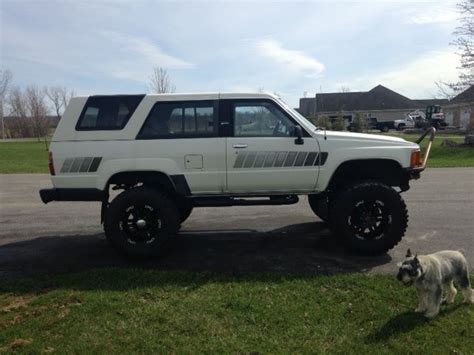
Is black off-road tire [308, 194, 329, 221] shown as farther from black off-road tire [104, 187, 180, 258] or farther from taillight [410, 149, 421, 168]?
black off-road tire [104, 187, 180, 258]

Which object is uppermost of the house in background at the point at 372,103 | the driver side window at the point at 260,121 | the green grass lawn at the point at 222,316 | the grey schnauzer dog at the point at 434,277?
the house in background at the point at 372,103

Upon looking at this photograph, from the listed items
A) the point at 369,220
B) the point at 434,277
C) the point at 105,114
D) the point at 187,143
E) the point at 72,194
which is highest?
the point at 105,114

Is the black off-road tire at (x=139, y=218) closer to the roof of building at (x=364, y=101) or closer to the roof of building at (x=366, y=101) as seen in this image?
the roof of building at (x=366, y=101)

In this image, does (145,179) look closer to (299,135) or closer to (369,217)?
(299,135)

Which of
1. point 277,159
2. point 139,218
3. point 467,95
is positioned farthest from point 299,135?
point 467,95

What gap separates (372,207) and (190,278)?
2.59m

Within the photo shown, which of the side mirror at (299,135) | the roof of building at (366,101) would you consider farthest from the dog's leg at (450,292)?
the roof of building at (366,101)

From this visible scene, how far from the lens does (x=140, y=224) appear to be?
5.56 meters

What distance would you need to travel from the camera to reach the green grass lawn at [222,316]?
3449 mm

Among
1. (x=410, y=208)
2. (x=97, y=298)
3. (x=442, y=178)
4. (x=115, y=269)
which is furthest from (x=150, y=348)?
(x=442, y=178)

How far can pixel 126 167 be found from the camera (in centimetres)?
549

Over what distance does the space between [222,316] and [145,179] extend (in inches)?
95.6

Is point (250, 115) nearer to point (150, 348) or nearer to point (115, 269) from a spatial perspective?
point (115, 269)

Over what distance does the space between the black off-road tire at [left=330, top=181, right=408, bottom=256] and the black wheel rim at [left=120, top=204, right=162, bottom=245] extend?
7.77ft
